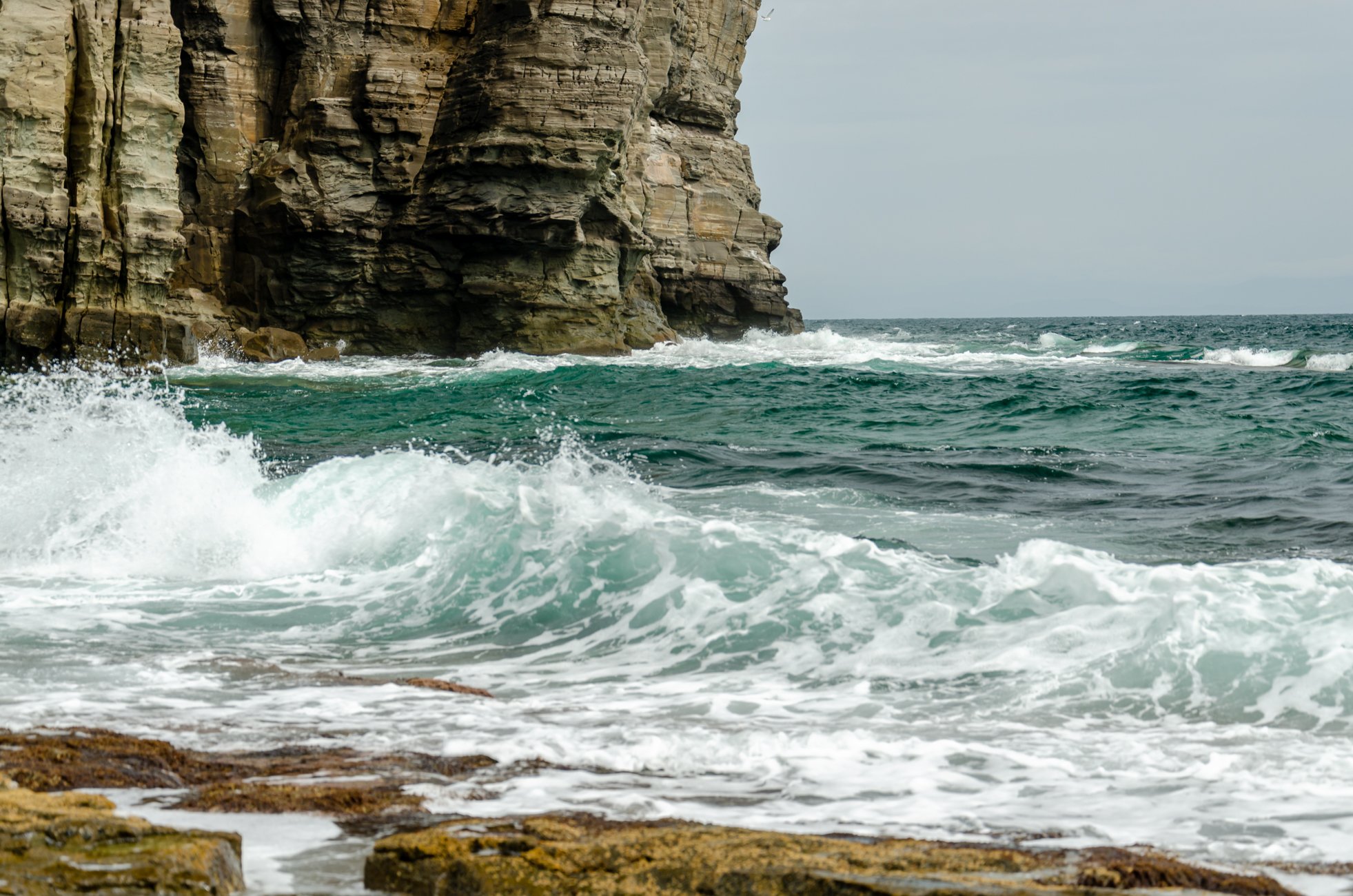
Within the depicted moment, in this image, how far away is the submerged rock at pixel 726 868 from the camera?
2625 millimetres

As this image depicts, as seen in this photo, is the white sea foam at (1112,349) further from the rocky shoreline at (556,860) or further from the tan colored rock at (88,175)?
the rocky shoreline at (556,860)

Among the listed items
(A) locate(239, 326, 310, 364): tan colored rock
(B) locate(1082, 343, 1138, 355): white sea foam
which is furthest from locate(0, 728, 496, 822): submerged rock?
(B) locate(1082, 343, 1138, 355): white sea foam

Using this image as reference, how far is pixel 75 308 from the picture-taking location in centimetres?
2370

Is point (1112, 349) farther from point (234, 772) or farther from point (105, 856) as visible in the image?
point (105, 856)

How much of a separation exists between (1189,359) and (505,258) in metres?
20.5

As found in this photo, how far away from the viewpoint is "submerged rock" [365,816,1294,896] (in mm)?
2625

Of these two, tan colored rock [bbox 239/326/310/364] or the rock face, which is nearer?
tan colored rock [bbox 239/326/310/364]

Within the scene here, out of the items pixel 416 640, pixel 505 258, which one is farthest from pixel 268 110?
pixel 416 640

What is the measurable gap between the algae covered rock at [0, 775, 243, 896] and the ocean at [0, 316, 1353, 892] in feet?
3.28

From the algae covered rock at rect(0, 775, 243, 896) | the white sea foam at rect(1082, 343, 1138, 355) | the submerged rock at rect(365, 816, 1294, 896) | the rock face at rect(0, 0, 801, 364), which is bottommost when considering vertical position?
the submerged rock at rect(365, 816, 1294, 896)

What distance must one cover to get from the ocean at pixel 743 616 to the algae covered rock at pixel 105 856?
1.00 metres

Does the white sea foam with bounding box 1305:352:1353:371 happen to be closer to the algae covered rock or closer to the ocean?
the ocean

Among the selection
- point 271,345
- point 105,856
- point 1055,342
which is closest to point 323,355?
point 271,345

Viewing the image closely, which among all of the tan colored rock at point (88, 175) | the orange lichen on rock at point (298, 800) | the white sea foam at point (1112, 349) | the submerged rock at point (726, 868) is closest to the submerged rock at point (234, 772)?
the orange lichen on rock at point (298, 800)
